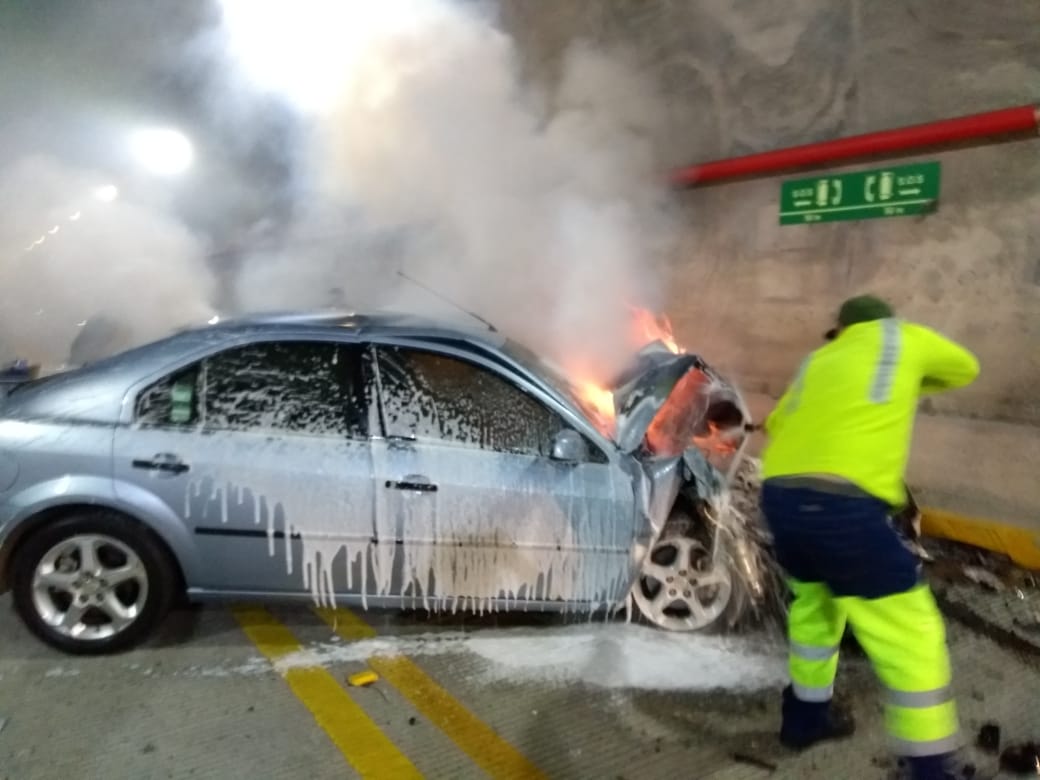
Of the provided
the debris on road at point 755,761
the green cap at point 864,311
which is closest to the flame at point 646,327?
the green cap at point 864,311

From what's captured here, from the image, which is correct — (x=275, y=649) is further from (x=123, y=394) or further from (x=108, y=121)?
(x=108, y=121)

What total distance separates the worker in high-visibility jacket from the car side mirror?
2.79 feet

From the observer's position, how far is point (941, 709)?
257 centimetres

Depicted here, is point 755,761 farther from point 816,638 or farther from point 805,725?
point 816,638

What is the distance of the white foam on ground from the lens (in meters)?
3.50

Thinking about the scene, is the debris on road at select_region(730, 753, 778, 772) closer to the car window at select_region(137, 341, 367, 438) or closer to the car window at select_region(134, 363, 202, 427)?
the car window at select_region(137, 341, 367, 438)

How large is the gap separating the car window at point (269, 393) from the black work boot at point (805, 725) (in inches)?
80.6

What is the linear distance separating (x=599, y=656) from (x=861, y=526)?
1.49 metres

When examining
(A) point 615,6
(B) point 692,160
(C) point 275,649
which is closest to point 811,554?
(C) point 275,649

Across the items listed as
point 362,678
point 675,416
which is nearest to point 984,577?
point 675,416

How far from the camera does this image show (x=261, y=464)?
11.4 feet

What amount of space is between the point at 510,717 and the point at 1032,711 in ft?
7.06

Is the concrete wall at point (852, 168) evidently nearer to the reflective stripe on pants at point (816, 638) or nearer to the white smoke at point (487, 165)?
the white smoke at point (487, 165)

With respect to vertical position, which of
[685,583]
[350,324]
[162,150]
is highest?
[162,150]
